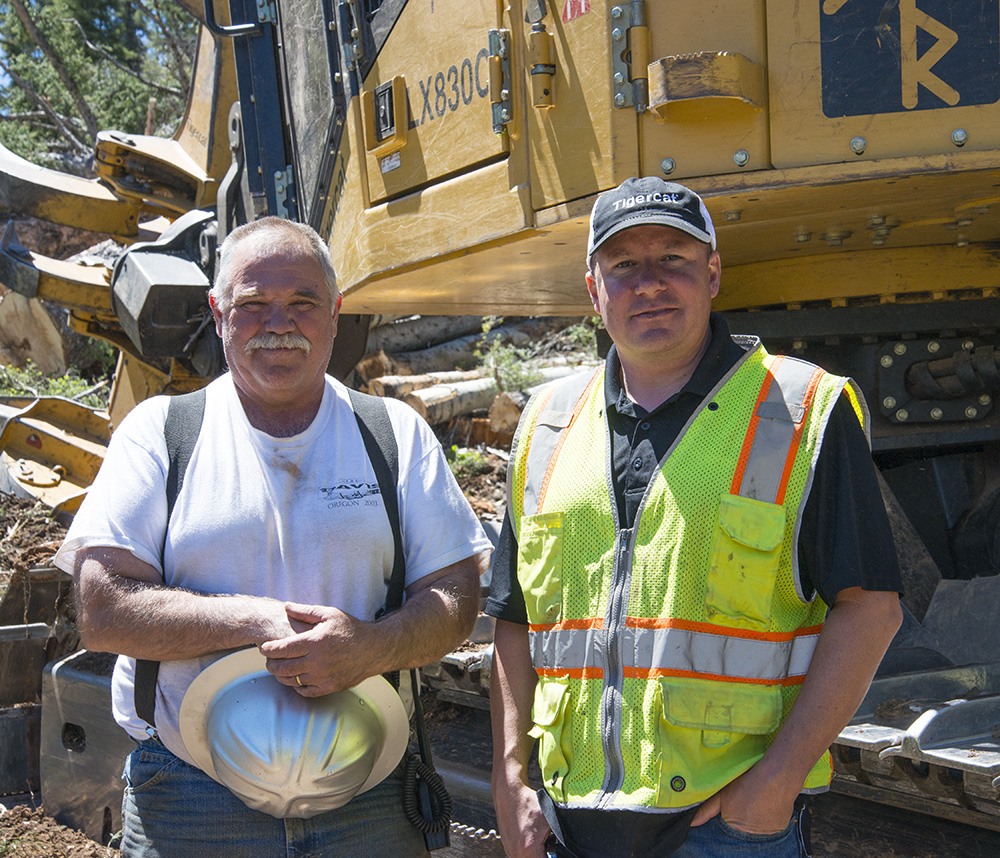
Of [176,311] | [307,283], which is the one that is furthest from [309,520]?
[176,311]

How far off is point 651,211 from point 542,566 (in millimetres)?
697

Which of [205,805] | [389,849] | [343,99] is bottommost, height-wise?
[389,849]

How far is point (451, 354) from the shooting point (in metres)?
10.6

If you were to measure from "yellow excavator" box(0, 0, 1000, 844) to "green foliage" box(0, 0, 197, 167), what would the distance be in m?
15.4

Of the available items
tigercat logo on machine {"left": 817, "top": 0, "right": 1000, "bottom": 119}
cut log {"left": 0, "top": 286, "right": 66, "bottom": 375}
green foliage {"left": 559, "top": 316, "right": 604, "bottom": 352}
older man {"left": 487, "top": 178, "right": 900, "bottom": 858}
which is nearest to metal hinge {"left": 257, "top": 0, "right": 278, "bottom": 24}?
tigercat logo on machine {"left": 817, "top": 0, "right": 1000, "bottom": 119}

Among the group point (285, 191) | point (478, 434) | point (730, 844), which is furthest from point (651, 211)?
point (478, 434)

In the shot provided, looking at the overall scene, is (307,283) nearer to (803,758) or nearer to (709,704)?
(709,704)

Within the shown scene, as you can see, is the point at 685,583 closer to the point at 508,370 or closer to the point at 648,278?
the point at 648,278

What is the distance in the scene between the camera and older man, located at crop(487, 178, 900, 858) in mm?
1852

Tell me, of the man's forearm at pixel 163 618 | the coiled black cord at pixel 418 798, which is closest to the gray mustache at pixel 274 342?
the man's forearm at pixel 163 618

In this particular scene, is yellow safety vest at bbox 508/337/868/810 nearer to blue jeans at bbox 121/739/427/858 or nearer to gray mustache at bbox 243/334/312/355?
blue jeans at bbox 121/739/427/858

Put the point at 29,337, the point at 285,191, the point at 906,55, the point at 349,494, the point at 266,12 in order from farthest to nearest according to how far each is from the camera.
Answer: the point at 29,337, the point at 285,191, the point at 266,12, the point at 906,55, the point at 349,494

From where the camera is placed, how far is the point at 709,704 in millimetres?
1878

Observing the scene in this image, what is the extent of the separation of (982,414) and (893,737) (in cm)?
128
